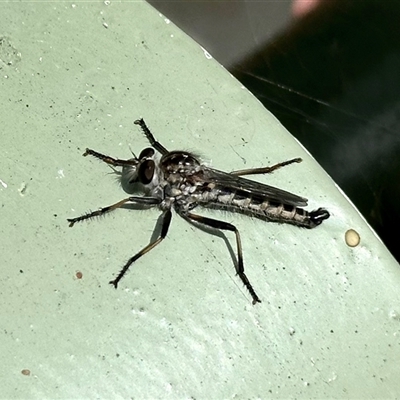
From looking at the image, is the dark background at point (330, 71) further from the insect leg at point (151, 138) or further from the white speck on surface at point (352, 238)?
the insect leg at point (151, 138)

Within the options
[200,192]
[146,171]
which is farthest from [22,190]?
[200,192]

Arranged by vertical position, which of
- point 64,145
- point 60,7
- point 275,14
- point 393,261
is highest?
point 60,7

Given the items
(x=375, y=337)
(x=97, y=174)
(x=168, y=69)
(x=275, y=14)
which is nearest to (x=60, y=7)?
(x=168, y=69)

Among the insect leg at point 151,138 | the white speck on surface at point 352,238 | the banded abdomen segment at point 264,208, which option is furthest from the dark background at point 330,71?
the insect leg at point 151,138

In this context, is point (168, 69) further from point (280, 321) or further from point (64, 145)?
point (280, 321)

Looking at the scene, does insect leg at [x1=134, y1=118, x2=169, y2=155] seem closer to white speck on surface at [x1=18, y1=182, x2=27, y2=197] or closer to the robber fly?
the robber fly

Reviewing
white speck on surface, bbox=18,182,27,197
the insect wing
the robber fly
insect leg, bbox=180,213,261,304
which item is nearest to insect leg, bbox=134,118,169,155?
the robber fly

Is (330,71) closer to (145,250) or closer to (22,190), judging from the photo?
(145,250)
